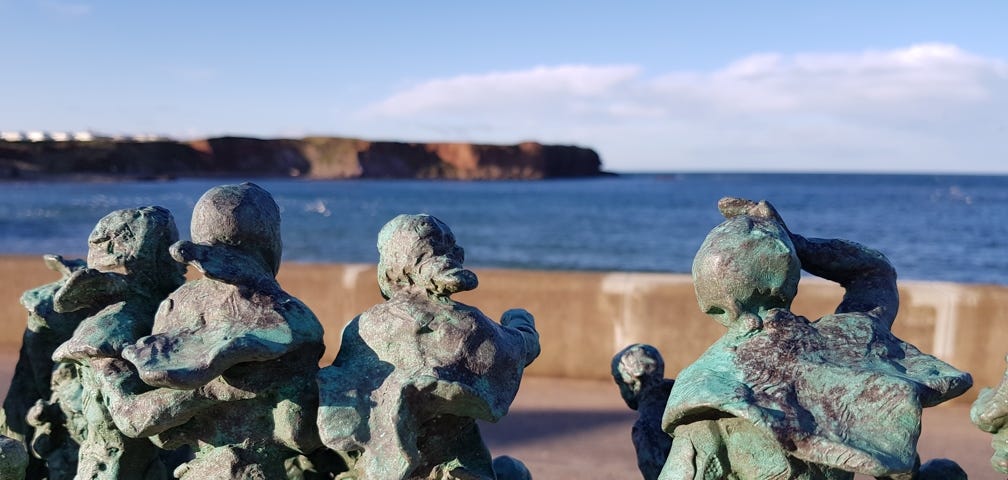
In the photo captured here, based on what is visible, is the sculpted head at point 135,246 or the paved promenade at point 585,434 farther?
the paved promenade at point 585,434

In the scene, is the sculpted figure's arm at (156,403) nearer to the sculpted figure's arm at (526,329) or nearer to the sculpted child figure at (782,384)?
the sculpted figure's arm at (526,329)

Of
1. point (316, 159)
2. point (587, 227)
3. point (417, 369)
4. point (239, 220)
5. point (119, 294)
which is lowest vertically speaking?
point (587, 227)

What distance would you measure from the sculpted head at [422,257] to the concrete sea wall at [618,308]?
12.9ft

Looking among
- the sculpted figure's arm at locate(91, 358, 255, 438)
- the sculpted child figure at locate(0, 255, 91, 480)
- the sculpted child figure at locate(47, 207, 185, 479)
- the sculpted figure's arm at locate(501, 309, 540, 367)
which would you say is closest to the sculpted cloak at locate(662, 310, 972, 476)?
the sculpted figure's arm at locate(501, 309, 540, 367)

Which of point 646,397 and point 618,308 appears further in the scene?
point 618,308

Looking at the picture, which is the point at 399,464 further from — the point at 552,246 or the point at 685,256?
the point at 552,246

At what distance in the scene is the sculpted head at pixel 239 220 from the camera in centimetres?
224

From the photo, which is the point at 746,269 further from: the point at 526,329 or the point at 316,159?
the point at 316,159

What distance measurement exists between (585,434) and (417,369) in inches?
139

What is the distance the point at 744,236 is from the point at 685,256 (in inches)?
968

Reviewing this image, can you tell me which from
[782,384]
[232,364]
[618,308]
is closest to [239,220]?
[232,364]

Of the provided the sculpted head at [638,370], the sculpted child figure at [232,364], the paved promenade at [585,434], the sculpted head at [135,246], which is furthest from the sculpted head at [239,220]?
the paved promenade at [585,434]

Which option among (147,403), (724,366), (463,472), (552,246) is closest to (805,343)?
(724,366)

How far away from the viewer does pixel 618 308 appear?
6066 mm
